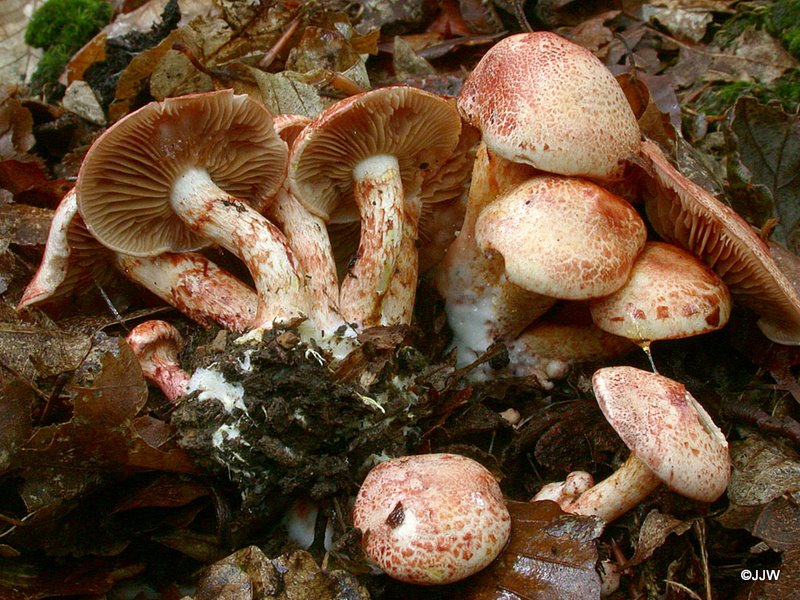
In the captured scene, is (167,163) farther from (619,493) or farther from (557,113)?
(619,493)

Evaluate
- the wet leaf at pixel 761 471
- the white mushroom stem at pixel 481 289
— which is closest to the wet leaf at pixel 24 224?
the white mushroom stem at pixel 481 289

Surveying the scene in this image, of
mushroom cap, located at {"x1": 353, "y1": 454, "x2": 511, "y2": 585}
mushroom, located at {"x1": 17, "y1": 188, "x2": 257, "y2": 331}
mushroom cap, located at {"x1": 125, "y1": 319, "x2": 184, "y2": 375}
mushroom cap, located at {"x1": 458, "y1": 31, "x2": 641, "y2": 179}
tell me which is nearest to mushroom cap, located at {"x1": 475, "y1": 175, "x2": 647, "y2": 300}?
mushroom cap, located at {"x1": 458, "y1": 31, "x2": 641, "y2": 179}

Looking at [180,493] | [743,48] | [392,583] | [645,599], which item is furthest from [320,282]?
[743,48]

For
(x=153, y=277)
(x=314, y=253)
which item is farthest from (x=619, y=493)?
(x=153, y=277)

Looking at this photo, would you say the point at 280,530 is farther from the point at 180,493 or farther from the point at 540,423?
the point at 540,423

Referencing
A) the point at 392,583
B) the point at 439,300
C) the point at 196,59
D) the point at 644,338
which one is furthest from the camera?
the point at 196,59
